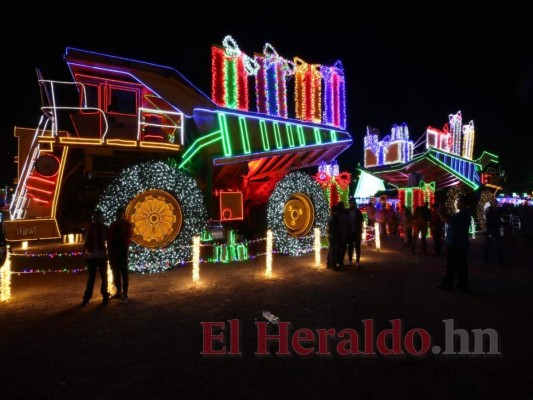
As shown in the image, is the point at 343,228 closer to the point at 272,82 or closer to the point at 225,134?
the point at 225,134

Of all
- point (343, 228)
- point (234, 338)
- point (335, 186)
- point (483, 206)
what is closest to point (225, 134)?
point (343, 228)

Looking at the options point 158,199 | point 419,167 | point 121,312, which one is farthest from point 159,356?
point 419,167

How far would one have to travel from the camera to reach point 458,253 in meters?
7.66

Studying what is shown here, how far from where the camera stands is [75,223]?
28.4 ft

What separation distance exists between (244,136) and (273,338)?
23.5 feet

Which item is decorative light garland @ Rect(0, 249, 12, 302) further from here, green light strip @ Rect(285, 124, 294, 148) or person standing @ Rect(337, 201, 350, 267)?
green light strip @ Rect(285, 124, 294, 148)

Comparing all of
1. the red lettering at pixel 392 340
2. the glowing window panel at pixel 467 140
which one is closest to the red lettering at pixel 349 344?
the red lettering at pixel 392 340

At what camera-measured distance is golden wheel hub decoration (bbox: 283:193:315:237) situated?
1249 cm

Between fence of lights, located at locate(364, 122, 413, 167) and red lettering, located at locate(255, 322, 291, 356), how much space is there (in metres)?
19.0

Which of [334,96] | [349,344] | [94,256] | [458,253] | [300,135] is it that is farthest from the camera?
[334,96]

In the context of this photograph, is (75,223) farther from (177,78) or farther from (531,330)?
(531,330)

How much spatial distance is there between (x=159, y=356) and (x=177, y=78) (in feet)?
26.3

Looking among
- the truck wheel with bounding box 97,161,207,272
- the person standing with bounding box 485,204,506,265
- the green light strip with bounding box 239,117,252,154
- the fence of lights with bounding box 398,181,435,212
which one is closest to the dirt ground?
the truck wheel with bounding box 97,161,207,272

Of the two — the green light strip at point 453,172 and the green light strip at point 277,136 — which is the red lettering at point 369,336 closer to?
the green light strip at point 277,136
